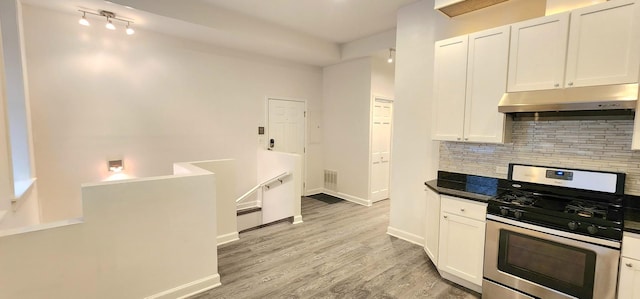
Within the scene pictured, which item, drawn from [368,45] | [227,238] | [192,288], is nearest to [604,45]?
[368,45]

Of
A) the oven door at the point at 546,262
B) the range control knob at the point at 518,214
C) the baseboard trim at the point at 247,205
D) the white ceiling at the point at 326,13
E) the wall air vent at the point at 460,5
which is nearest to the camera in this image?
the oven door at the point at 546,262

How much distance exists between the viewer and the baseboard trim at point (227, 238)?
3.55m

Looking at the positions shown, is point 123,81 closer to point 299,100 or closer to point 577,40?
point 299,100

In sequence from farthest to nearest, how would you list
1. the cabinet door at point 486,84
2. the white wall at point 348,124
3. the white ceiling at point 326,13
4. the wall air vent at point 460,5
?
1. the white wall at point 348,124
2. the white ceiling at point 326,13
3. the wall air vent at point 460,5
4. the cabinet door at point 486,84

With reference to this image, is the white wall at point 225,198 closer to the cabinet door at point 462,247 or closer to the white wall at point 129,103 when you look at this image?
the white wall at point 129,103

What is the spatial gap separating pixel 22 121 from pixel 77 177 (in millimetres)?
882

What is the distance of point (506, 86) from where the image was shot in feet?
8.27

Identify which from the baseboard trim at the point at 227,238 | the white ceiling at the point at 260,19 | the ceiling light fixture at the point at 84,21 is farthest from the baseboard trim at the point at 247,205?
the ceiling light fixture at the point at 84,21

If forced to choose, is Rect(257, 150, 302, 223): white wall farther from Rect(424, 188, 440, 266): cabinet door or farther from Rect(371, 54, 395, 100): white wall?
Rect(371, 54, 395, 100): white wall

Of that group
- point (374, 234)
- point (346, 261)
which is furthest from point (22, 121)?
point (374, 234)

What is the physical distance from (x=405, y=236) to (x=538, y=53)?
101 inches

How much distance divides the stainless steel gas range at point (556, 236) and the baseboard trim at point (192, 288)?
250 cm

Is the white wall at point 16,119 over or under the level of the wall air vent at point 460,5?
under

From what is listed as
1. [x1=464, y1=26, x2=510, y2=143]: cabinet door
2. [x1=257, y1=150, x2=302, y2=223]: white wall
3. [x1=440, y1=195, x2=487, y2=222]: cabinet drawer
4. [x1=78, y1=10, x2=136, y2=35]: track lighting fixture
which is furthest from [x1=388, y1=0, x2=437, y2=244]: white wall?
[x1=78, y1=10, x2=136, y2=35]: track lighting fixture
